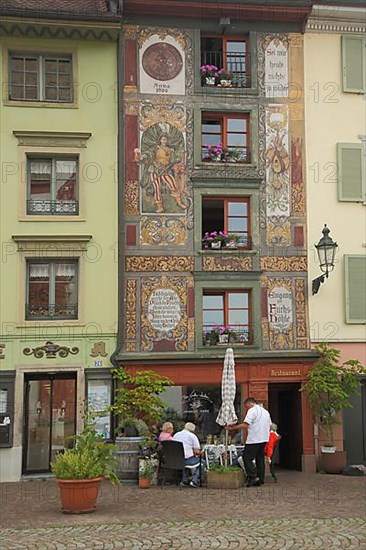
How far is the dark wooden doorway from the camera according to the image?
20078mm

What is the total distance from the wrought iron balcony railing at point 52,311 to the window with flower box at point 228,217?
388cm

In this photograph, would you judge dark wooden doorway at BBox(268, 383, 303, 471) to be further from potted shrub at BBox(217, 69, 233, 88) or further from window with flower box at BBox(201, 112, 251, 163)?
potted shrub at BBox(217, 69, 233, 88)

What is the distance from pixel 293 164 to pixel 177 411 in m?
7.04

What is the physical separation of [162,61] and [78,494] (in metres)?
12.3

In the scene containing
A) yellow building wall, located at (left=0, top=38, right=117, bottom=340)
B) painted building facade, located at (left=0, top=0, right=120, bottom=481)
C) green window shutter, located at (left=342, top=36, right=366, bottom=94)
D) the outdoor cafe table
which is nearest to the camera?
the outdoor cafe table

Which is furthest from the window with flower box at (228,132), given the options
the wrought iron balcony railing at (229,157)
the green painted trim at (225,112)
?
the green painted trim at (225,112)

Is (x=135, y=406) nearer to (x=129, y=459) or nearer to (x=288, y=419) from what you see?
(x=129, y=459)

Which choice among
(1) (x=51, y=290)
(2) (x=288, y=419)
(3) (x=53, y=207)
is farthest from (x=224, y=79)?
(2) (x=288, y=419)

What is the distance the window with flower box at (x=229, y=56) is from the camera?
20.9 m

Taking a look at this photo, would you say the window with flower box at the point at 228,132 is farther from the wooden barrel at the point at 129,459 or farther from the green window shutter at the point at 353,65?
the wooden barrel at the point at 129,459

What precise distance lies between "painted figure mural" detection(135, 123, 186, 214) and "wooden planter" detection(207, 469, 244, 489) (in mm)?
7301

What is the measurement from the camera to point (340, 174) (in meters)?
20.7

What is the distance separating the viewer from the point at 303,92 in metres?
20.9

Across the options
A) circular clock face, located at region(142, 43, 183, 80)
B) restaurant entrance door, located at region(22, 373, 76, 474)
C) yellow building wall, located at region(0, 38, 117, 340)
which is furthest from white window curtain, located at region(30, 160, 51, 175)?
restaurant entrance door, located at region(22, 373, 76, 474)
